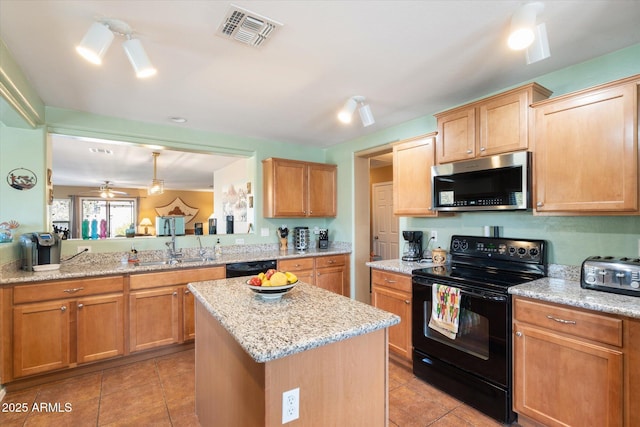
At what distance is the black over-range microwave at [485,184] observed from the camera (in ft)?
7.06

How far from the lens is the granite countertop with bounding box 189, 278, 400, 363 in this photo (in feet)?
3.51

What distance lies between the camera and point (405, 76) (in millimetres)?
2311

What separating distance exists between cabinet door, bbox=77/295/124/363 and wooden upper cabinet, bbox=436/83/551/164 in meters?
3.21

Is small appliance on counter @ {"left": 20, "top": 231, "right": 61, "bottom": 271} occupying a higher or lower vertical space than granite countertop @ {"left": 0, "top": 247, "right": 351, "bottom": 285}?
higher

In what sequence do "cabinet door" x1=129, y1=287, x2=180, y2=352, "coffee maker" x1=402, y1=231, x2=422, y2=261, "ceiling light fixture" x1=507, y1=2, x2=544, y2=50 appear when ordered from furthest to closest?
"coffee maker" x1=402, y1=231, x2=422, y2=261
"cabinet door" x1=129, y1=287, x2=180, y2=352
"ceiling light fixture" x1=507, y1=2, x2=544, y2=50

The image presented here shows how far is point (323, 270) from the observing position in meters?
3.93

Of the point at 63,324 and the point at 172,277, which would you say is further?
the point at 172,277

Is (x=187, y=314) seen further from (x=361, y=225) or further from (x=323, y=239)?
(x=361, y=225)

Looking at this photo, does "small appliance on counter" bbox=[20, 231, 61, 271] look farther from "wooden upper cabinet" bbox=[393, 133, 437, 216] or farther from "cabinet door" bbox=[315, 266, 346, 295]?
"wooden upper cabinet" bbox=[393, 133, 437, 216]

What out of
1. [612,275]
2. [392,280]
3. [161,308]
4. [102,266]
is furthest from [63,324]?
[612,275]

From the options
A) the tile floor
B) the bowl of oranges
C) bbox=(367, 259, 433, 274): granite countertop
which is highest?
the bowl of oranges

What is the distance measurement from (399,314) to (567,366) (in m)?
1.23

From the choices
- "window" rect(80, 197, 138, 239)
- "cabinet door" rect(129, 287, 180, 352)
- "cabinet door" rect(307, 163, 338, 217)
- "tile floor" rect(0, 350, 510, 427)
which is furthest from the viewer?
"window" rect(80, 197, 138, 239)

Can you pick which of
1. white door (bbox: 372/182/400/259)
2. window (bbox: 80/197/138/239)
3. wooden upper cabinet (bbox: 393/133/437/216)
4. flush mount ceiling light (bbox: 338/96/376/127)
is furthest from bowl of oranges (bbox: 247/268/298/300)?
window (bbox: 80/197/138/239)
